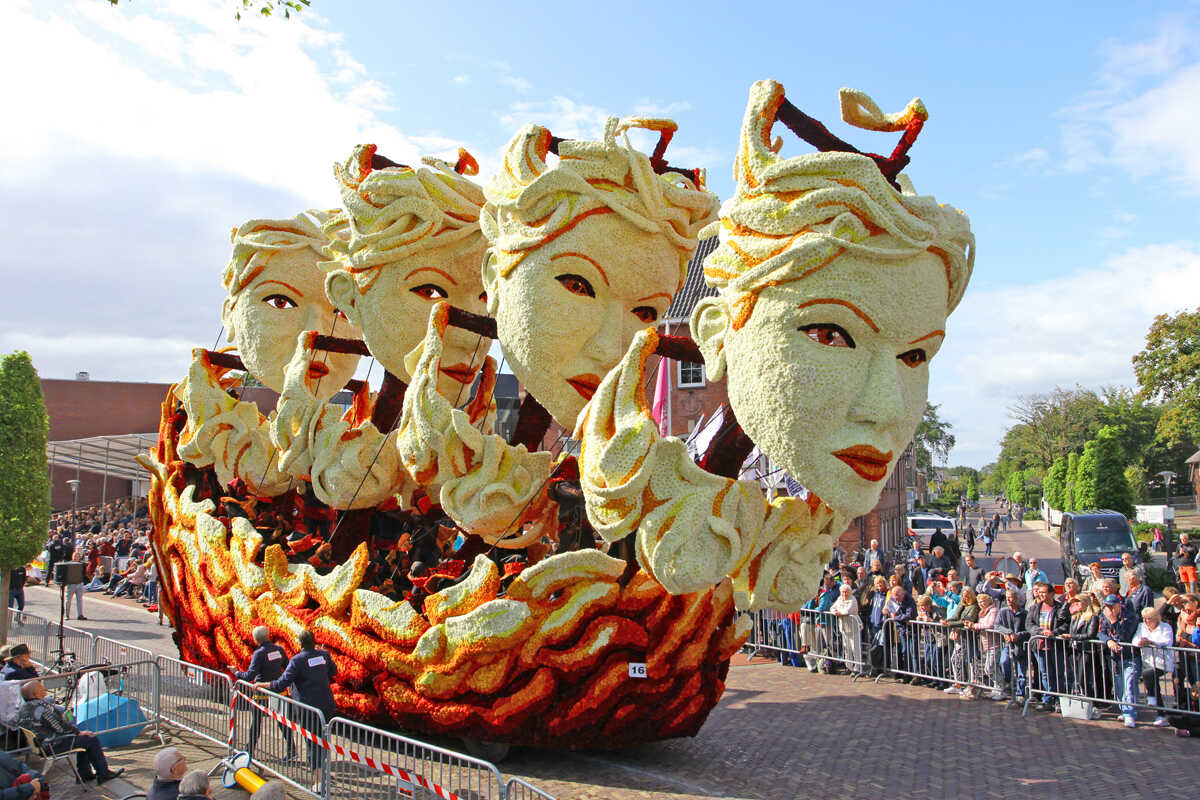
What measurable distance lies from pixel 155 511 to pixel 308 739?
5690 millimetres

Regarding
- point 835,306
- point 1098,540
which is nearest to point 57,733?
point 835,306

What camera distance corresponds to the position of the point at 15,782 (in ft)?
20.4

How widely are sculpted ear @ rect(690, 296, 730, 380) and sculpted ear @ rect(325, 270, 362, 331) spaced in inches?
168

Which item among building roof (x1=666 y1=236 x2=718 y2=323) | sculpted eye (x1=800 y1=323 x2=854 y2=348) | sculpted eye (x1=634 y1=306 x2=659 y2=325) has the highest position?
building roof (x1=666 y1=236 x2=718 y2=323)

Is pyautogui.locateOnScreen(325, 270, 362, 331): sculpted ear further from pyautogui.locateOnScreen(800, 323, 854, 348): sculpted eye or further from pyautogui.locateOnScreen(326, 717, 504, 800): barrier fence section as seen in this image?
pyautogui.locateOnScreen(800, 323, 854, 348): sculpted eye

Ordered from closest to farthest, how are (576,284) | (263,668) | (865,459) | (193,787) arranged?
(193,787)
(865,459)
(576,284)
(263,668)

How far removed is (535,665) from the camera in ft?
23.5

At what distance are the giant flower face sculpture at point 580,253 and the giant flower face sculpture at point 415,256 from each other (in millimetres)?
1229

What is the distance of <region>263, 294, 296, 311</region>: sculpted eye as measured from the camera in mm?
10906

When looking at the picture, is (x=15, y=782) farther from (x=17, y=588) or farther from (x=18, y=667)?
(x=17, y=588)

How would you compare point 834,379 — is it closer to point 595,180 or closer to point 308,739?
point 595,180

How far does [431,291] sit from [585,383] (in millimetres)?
Answer: 2320

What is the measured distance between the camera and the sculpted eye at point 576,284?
7.54 m

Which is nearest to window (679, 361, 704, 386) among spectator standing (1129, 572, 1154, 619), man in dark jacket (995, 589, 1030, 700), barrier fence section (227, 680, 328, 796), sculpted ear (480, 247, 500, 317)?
man in dark jacket (995, 589, 1030, 700)
